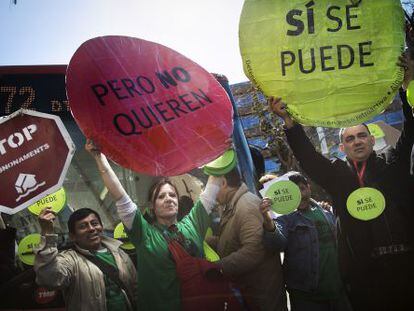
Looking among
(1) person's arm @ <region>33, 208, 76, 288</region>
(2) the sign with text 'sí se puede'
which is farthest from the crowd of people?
(2) the sign with text 'sí se puede'

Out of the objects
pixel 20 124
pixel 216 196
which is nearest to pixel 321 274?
pixel 216 196

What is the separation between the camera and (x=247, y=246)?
2814 mm

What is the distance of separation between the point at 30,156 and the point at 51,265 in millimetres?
762

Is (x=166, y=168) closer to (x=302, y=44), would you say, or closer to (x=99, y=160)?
(x=99, y=160)

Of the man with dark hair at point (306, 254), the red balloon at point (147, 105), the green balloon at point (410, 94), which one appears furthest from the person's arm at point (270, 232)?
the green balloon at point (410, 94)

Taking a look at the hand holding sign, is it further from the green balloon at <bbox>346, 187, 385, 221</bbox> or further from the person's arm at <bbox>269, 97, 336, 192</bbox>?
the green balloon at <bbox>346, 187, 385, 221</bbox>

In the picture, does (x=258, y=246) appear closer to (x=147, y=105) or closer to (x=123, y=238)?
(x=123, y=238)

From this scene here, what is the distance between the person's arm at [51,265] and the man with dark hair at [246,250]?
1.02 meters

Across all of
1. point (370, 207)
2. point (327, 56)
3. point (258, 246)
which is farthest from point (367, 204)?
point (327, 56)

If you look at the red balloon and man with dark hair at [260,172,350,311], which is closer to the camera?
the red balloon

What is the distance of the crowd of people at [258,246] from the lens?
8.68 ft

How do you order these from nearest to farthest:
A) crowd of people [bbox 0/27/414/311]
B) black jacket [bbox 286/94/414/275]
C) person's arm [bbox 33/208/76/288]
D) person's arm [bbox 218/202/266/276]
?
person's arm [bbox 33/208/76/288] → crowd of people [bbox 0/27/414/311] → person's arm [bbox 218/202/266/276] → black jacket [bbox 286/94/414/275]

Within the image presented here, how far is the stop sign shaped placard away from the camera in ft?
8.77

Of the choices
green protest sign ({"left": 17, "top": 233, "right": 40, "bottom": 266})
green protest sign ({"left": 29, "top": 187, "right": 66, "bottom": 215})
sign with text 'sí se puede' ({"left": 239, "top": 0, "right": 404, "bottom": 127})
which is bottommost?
green protest sign ({"left": 17, "top": 233, "right": 40, "bottom": 266})
